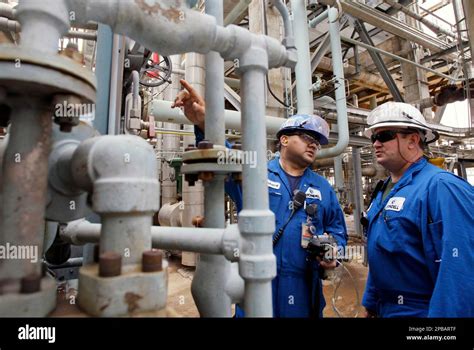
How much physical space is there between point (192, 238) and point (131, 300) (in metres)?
0.20

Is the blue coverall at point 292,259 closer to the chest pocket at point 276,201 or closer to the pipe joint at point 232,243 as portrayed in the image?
the chest pocket at point 276,201

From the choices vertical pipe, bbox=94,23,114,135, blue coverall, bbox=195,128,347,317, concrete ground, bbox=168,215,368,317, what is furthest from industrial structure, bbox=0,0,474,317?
concrete ground, bbox=168,215,368,317

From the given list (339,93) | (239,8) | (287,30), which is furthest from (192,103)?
(339,93)

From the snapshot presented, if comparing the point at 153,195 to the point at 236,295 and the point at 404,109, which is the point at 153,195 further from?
the point at 404,109

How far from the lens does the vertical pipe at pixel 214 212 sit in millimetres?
662

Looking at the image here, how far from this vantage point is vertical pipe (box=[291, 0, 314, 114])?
203cm

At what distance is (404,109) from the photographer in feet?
4.06

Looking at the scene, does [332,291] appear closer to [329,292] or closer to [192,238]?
[329,292]

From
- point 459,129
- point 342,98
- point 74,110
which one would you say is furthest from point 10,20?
point 459,129

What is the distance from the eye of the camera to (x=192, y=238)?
0.60 meters

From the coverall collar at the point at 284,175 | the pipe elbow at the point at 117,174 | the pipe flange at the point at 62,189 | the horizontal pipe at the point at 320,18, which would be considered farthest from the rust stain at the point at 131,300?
the horizontal pipe at the point at 320,18

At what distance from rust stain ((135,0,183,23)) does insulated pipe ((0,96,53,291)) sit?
0.78 feet

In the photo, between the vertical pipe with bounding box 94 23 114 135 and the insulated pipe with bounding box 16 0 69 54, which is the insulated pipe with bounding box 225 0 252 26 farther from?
the insulated pipe with bounding box 16 0 69 54
